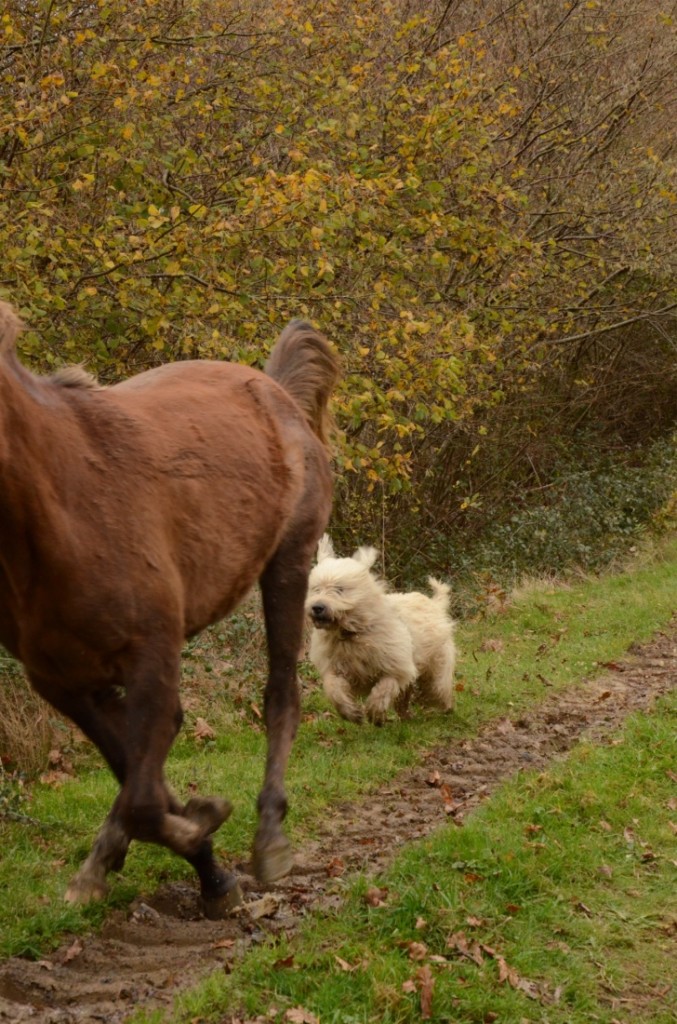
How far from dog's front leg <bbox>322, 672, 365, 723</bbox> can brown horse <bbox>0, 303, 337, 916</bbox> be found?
292 centimetres

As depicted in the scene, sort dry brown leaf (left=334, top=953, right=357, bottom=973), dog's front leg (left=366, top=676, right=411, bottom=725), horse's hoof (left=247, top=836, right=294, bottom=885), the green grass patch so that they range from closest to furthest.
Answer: the green grass patch
dry brown leaf (left=334, top=953, right=357, bottom=973)
horse's hoof (left=247, top=836, right=294, bottom=885)
dog's front leg (left=366, top=676, right=411, bottom=725)

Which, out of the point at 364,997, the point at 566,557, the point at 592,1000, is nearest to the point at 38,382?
the point at 364,997

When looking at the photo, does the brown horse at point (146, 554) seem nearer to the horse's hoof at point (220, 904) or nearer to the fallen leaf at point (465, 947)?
the horse's hoof at point (220, 904)

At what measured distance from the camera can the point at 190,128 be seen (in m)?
11.3

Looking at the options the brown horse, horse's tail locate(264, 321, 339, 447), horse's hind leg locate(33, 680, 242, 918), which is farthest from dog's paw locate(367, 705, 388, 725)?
horse's hind leg locate(33, 680, 242, 918)

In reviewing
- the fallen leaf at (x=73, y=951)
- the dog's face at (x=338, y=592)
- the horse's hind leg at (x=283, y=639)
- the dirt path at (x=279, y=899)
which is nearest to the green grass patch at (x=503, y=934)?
the dirt path at (x=279, y=899)

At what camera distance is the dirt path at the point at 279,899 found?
13.2 ft

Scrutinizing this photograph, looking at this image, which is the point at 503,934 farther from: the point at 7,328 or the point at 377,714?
the point at 377,714

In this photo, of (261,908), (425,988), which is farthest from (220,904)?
(425,988)

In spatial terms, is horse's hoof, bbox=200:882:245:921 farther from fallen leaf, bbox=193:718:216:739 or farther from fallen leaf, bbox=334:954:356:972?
fallen leaf, bbox=193:718:216:739

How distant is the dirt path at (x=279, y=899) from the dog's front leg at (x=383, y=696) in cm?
59

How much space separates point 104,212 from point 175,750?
4744 millimetres

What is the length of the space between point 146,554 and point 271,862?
151 centimetres

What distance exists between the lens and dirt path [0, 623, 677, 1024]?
4.03 m
